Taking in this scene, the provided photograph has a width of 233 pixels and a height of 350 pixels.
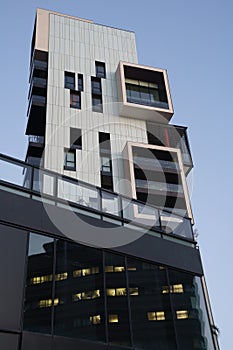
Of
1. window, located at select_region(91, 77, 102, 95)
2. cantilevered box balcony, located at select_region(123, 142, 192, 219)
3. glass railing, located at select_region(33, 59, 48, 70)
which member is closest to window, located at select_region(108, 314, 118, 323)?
cantilevered box balcony, located at select_region(123, 142, 192, 219)

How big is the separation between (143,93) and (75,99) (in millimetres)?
6991

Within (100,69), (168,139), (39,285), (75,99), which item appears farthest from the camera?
(100,69)

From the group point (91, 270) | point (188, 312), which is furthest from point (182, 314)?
point (91, 270)

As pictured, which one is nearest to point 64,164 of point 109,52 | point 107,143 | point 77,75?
point 107,143

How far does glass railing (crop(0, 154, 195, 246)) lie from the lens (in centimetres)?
1020

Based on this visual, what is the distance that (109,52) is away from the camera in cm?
3881

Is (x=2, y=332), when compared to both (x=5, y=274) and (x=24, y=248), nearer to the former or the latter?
(x=5, y=274)

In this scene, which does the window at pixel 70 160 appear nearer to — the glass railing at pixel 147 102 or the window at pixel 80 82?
the window at pixel 80 82

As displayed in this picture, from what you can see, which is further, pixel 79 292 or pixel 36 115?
pixel 36 115

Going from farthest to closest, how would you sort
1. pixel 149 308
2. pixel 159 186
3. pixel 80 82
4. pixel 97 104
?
pixel 80 82, pixel 97 104, pixel 159 186, pixel 149 308

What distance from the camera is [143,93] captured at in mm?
37562

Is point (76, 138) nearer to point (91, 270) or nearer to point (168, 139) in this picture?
point (168, 139)

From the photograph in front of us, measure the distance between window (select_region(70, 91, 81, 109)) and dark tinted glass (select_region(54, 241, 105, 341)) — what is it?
24.8 m

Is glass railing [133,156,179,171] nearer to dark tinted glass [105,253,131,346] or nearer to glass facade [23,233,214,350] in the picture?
glass facade [23,233,214,350]
